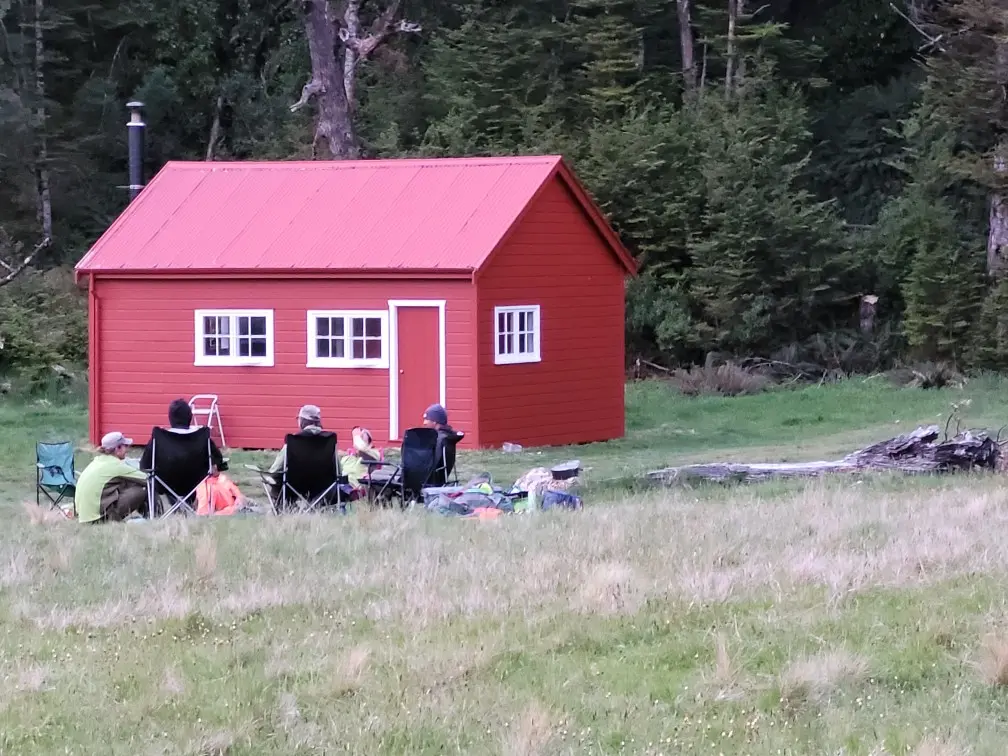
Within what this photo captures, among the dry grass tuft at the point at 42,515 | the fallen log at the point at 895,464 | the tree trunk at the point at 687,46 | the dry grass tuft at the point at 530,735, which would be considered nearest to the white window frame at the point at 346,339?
the fallen log at the point at 895,464

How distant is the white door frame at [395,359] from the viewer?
63.1 feet

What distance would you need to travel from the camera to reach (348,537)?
10.3 m

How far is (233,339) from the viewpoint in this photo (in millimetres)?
20156

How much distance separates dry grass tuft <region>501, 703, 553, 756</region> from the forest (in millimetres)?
20251

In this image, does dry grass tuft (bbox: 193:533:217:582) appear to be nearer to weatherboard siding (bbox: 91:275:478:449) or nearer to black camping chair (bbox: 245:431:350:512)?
black camping chair (bbox: 245:431:350:512)

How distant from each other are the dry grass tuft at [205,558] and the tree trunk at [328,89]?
773 inches

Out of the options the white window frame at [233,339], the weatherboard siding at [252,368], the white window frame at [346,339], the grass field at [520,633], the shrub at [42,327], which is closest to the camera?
the grass field at [520,633]

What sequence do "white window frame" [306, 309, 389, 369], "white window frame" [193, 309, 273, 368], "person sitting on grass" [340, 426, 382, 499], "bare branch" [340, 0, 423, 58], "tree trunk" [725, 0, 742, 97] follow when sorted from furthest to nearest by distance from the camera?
"tree trunk" [725, 0, 742, 97] < "bare branch" [340, 0, 423, 58] < "white window frame" [193, 309, 273, 368] < "white window frame" [306, 309, 389, 369] < "person sitting on grass" [340, 426, 382, 499]

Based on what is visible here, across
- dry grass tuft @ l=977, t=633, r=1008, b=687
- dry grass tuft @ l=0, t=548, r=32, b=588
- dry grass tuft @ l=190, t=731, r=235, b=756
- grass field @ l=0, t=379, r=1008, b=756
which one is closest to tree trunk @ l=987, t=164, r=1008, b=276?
grass field @ l=0, t=379, r=1008, b=756

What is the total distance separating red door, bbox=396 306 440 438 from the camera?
63.4ft

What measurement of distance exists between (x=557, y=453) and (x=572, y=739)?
1351 centimetres

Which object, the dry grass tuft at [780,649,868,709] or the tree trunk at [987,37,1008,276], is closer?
the dry grass tuft at [780,649,868,709]

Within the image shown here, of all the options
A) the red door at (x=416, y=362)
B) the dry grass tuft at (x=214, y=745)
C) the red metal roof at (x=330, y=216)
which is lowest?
the dry grass tuft at (x=214, y=745)

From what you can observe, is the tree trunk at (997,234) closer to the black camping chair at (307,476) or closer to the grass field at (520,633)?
the grass field at (520,633)
